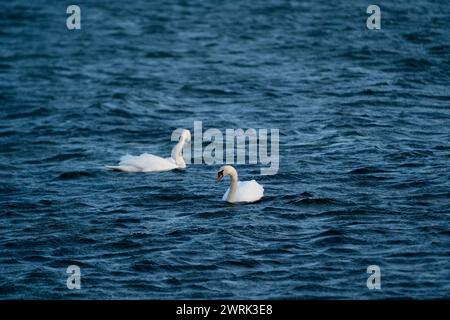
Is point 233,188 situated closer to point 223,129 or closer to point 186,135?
point 186,135

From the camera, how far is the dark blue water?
15273mm

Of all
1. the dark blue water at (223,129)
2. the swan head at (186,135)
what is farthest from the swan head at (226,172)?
the swan head at (186,135)

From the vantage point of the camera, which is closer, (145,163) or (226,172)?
(226,172)

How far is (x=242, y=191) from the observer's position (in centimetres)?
1781

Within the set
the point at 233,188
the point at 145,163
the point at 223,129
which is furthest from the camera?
the point at 223,129

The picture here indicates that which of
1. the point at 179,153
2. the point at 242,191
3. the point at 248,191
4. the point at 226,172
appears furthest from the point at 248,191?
the point at 179,153

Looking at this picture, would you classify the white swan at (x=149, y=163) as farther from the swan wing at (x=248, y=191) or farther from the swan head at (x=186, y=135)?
the swan wing at (x=248, y=191)

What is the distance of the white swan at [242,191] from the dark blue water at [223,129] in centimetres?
17

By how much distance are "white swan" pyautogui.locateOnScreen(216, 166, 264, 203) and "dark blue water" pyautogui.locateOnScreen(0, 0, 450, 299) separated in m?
0.17

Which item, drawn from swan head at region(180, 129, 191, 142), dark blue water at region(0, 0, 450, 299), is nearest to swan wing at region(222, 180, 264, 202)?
dark blue water at region(0, 0, 450, 299)

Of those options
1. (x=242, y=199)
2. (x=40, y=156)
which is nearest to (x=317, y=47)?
(x=40, y=156)

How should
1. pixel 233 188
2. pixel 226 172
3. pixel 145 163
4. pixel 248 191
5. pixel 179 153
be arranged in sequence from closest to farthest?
pixel 248 191 → pixel 233 188 → pixel 226 172 → pixel 145 163 → pixel 179 153

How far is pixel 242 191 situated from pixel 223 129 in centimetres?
483

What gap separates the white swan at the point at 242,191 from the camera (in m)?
17.8
